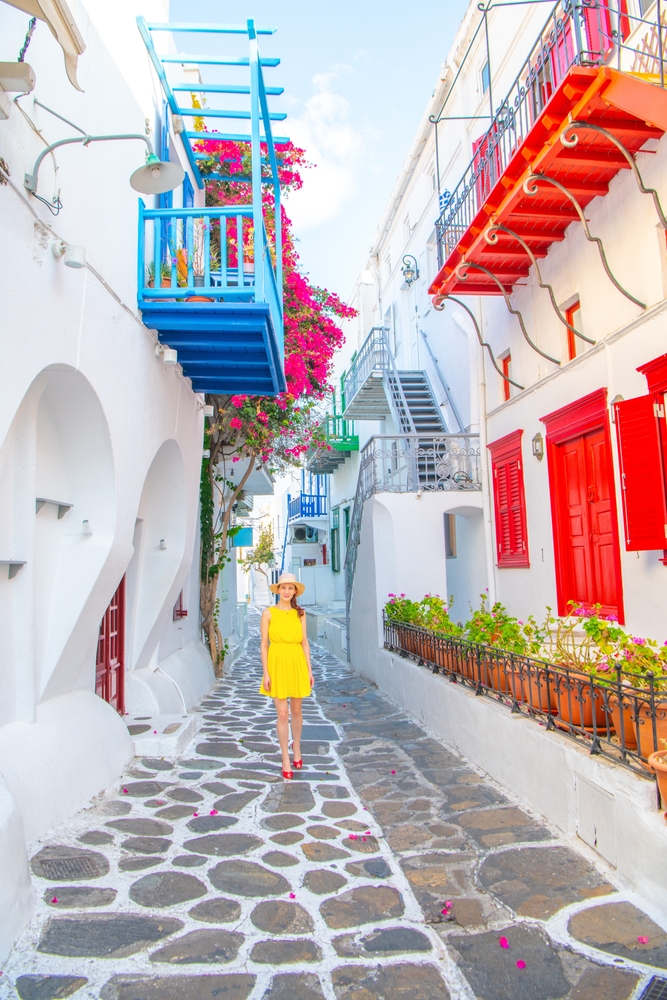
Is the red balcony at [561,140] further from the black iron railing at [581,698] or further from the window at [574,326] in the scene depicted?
the black iron railing at [581,698]

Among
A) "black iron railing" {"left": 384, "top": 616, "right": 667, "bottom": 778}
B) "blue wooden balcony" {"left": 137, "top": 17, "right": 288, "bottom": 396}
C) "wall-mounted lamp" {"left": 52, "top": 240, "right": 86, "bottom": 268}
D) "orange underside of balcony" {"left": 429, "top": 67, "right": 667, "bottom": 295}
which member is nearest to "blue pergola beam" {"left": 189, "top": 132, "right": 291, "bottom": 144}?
"blue wooden balcony" {"left": 137, "top": 17, "right": 288, "bottom": 396}

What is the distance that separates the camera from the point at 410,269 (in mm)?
15406

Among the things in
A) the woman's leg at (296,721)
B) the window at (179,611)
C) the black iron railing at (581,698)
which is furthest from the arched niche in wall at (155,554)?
the black iron railing at (581,698)

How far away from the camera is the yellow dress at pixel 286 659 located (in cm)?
589

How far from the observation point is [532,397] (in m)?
8.80

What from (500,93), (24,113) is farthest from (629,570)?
(500,93)

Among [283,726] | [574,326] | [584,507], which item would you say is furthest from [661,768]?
[574,326]

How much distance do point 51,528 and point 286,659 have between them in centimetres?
215

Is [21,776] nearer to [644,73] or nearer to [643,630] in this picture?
[643,630]

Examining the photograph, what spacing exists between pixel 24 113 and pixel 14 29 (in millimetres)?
392

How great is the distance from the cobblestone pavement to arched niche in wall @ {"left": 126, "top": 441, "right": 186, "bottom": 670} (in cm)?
205

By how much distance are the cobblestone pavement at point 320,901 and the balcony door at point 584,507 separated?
275 cm

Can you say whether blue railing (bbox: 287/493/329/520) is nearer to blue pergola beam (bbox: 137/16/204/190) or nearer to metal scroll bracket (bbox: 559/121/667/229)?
blue pergola beam (bbox: 137/16/204/190)

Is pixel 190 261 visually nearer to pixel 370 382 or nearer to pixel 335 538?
pixel 370 382
